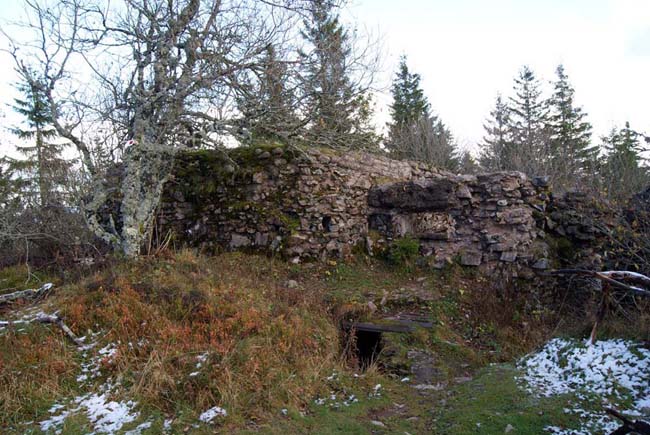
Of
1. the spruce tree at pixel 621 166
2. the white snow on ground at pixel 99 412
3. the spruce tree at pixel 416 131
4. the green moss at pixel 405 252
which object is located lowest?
the white snow on ground at pixel 99 412

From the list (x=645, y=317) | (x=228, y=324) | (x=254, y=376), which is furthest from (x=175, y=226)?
(x=645, y=317)

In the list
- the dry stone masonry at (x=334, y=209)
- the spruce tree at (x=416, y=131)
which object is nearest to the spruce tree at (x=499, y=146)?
the spruce tree at (x=416, y=131)

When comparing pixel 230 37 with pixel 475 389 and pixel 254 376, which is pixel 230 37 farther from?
pixel 475 389

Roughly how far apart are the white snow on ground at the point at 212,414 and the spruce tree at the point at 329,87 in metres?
5.15

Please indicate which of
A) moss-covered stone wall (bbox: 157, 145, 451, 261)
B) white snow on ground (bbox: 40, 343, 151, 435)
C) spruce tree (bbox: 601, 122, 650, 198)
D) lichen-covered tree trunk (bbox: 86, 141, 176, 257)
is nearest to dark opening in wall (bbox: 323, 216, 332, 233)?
moss-covered stone wall (bbox: 157, 145, 451, 261)

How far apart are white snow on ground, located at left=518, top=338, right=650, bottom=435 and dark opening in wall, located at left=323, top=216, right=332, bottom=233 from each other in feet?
15.6

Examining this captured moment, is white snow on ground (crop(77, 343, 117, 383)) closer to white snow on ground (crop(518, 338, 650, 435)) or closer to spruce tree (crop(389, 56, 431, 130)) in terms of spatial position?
white snow on ground (crop(518, 338, 650, 435))

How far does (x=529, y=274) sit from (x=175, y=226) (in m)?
7.02

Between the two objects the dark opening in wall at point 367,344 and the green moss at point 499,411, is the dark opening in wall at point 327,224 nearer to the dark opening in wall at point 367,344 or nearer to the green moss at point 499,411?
the dark opening in wall at point 367,344

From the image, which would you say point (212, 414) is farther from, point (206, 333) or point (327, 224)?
point (327, 224)

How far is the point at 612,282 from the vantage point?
151 inches

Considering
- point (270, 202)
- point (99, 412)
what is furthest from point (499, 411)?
point (270, 202)

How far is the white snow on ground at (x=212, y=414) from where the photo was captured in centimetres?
385

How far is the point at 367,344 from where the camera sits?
21.6ft
